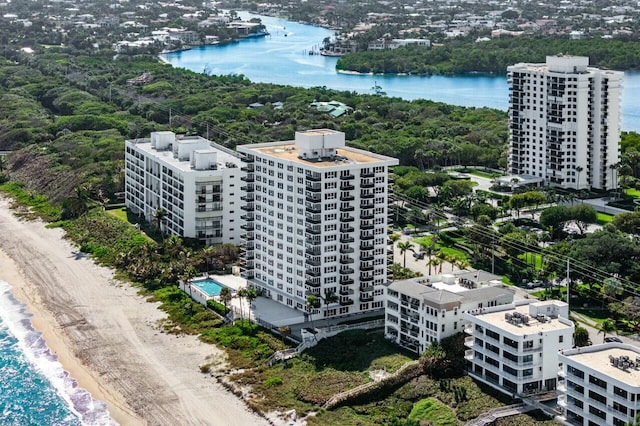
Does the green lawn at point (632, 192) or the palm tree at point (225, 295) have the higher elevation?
the green lawn at point (632, 192)

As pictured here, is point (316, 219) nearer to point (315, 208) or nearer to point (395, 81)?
point (315, 208)

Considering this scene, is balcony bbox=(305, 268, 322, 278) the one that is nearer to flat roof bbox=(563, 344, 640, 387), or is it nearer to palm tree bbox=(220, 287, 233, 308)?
palm tree bbox=(220, 287, 233, 308)

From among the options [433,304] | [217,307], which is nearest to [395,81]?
[217,307]

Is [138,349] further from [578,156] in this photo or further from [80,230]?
[578,156]

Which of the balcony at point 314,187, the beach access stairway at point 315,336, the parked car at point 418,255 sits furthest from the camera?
the parked car at point 418,255

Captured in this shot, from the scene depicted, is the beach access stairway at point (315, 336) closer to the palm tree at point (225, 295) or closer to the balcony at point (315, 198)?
the palm tree at point (225, 295)

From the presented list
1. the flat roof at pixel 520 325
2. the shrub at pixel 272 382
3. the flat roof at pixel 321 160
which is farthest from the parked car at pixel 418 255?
the shrub at pixel 272 382
